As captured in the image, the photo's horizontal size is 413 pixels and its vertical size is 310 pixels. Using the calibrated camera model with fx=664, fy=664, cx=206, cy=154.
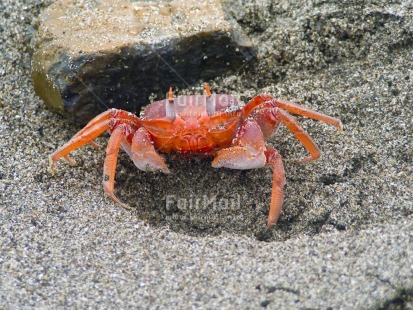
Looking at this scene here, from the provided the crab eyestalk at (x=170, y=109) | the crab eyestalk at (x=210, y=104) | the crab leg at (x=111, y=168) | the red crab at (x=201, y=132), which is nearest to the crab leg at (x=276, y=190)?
the red crab at (x=201, y=132)

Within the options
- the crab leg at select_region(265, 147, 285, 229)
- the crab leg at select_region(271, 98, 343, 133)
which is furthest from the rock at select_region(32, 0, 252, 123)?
the crab leg at select_region(265, 147, 285, 229)

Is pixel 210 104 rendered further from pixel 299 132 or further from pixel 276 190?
pixel 276 190

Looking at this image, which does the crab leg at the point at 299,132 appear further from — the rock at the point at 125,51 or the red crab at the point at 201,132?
the rock at the point at 125,51

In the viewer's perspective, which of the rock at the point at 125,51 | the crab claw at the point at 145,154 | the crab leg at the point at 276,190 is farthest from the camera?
the rock at the point at 125,51

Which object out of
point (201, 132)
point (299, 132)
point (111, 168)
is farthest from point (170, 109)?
point (299, 132)

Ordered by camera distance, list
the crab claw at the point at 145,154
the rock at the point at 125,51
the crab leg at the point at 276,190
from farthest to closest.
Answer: the rock at the point at 125,51
the crab claw at the point at 145,154
the crab leg at the point at 276,190

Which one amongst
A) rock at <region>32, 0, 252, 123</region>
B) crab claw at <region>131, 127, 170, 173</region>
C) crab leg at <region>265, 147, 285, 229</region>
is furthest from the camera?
rock at <region>32, 0, 252, 123</region>

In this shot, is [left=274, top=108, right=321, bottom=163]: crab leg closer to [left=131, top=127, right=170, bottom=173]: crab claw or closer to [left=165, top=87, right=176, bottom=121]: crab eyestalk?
[left=165, top=87, right=176, bottom=121]: crab eyestalk
